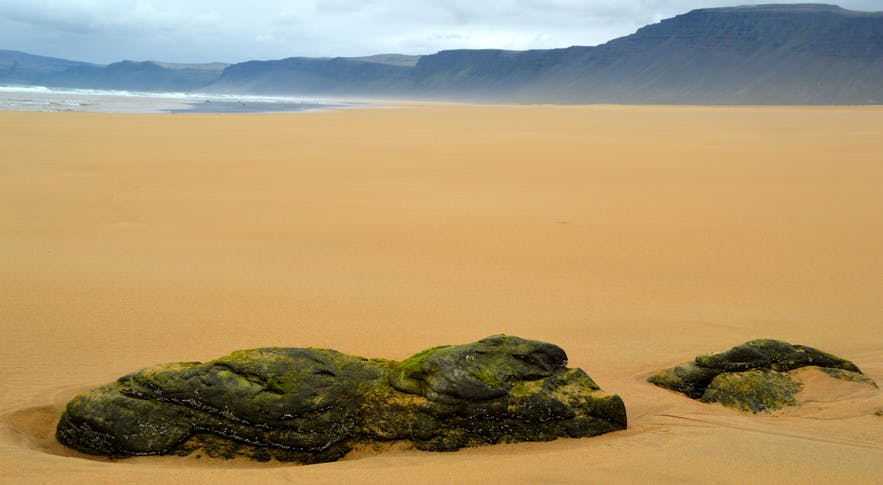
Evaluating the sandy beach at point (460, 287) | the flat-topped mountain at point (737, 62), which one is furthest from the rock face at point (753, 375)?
the flat-topped mountain at point (737, 62)

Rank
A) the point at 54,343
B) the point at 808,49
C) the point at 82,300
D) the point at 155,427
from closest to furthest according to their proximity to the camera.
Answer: the point at 155,427
the point at 54,343
the point at 82,300
the point at 808,49

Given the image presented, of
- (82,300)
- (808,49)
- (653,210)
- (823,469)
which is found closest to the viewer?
(823,469)

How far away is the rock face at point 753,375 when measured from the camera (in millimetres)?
4605

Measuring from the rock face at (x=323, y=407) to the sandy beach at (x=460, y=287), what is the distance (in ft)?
0.39

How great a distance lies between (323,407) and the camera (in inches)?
155

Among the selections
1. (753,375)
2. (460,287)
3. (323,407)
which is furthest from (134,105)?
(753,375)

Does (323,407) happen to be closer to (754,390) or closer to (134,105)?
(754,390)

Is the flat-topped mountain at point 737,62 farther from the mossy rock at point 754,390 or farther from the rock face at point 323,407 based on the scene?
the rock face at point 323,407

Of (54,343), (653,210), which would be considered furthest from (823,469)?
(653,210)

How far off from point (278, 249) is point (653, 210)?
232 inches

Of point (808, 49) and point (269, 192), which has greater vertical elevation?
point (808, 49)

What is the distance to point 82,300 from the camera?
6492mm

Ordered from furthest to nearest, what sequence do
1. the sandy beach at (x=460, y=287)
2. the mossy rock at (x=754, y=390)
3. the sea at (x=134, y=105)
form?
the sea at (x=134, y=105), the mossy rock at (x=754, y=390), the sandy beach at (x=460, y=287)

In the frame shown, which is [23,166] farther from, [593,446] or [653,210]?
[593,446]
